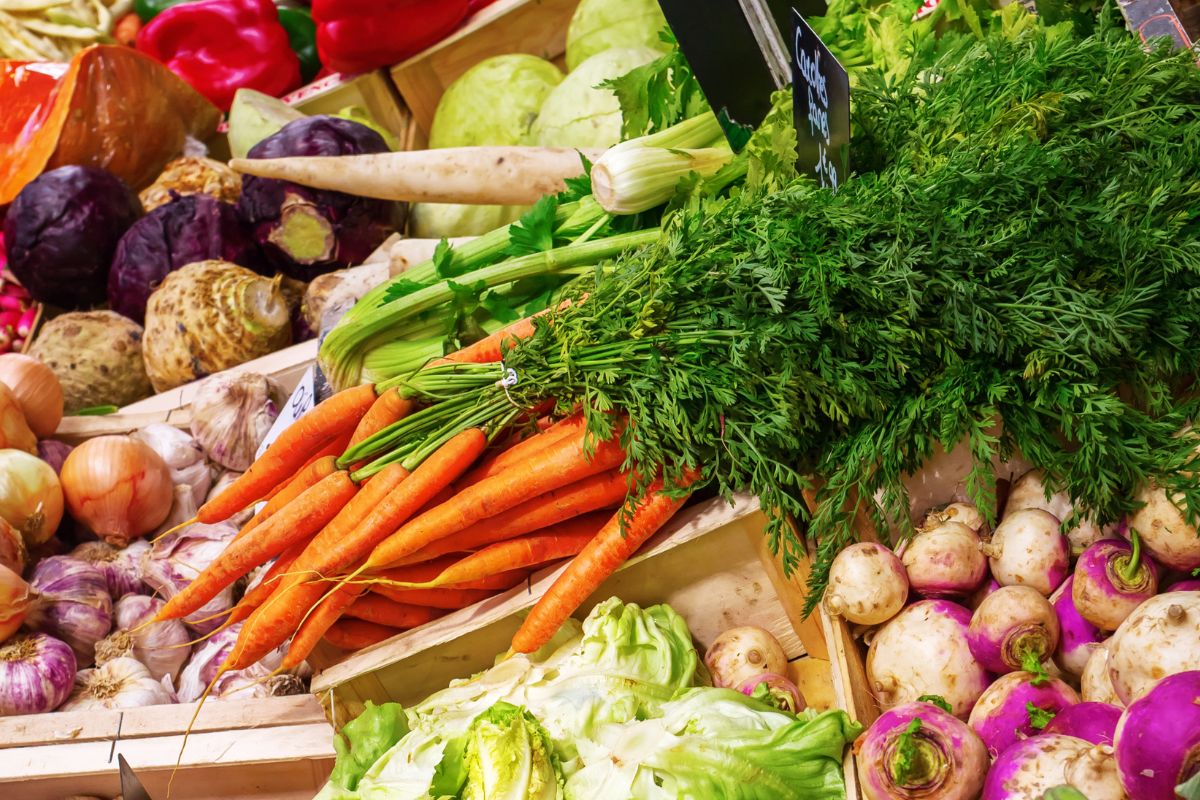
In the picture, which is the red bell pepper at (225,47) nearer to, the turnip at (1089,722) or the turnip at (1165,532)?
the turnip at (1165,532)

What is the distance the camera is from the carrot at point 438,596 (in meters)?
2.15

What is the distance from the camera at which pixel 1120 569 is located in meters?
1.52

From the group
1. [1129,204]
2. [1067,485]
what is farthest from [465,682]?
[1129,204]

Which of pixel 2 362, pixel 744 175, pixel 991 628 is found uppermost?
pixel 2 362

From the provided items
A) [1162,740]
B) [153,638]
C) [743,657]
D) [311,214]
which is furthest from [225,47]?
[1162,740]

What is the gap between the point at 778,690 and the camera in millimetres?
1801

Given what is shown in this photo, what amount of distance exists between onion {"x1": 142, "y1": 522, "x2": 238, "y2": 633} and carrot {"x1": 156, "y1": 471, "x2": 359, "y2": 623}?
0.43 m

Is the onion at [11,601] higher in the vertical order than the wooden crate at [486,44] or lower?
lower

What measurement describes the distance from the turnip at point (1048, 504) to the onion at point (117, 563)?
2.31 metres

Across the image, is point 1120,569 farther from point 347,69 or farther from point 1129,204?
point 347,69

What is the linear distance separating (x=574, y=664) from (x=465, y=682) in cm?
30

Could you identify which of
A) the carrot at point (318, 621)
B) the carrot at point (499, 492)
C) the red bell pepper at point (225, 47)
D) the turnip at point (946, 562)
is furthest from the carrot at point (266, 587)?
the red bell pepper at point (225, 47)

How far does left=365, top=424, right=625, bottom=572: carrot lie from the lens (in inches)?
75.6

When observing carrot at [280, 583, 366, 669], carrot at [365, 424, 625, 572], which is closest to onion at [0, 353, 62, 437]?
carrot at [280, 583, 366, 669]
